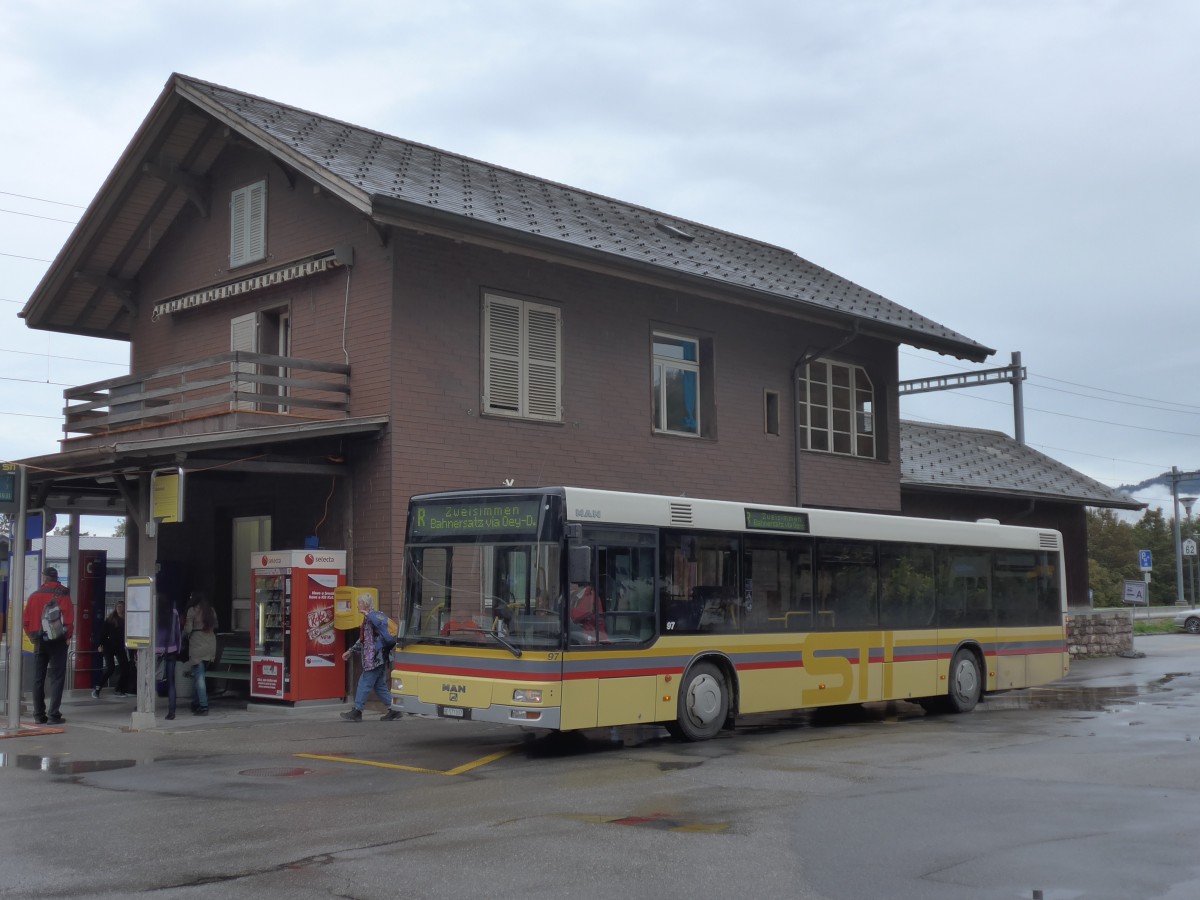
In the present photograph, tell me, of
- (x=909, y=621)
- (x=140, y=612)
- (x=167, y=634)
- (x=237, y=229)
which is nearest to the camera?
(x=140, y=612)

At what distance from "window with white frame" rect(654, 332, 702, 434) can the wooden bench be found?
7.59 m

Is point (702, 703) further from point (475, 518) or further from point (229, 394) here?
point (229, 394)

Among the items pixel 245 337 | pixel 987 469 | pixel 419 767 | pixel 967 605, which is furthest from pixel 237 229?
pixel 987 469

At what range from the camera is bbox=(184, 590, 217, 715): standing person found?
1750 centimetres

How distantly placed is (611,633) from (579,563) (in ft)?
3.44

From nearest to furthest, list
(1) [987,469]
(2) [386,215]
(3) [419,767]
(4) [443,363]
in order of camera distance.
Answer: (3) [419,767], (2) [386,215], (4) [443,363], (1) [987,469]

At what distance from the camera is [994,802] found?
9.87 metres

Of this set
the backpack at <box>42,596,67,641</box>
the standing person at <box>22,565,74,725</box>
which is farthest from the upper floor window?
the backpack at <box>42,596,67,641</box>

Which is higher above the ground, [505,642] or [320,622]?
[320,622]

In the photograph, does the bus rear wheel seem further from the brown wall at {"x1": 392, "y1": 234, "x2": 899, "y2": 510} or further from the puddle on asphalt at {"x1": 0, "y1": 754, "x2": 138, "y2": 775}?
the brown wall at {"x1": 392, "y1": 234, "x2": 899, "y2": 510}

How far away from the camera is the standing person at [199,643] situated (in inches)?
689

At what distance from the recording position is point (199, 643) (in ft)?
58.0

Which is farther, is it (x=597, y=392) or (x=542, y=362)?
(x=597, y=392)

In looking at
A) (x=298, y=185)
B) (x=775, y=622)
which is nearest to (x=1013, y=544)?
(x=775, y=622)
